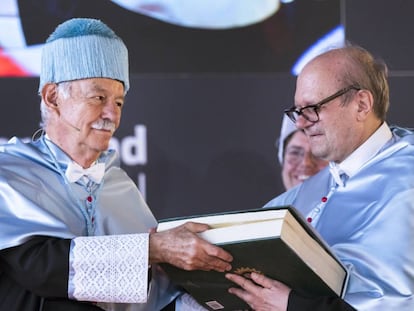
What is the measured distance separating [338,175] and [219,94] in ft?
4.31

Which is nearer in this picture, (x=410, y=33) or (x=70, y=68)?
(x=70, y=68)

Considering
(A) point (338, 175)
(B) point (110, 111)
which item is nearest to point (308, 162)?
(A) point (338, 175)

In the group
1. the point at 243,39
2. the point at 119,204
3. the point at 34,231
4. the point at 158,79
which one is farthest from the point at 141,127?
the point at 34,231

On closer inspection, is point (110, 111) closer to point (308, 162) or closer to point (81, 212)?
point (81, 212)

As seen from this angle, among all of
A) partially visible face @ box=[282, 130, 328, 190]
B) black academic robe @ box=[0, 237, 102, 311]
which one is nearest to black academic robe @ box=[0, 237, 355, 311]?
black academic robe @ box=[0, 237, 102, 311]

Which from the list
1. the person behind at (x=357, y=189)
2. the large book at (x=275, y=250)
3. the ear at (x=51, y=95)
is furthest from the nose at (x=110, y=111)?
the person behind at (x=357, y=189)

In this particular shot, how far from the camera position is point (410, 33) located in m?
4.62

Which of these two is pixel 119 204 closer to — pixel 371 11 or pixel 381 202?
pixel 381 202

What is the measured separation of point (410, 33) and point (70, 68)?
81.2 inches

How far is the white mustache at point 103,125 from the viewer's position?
3145mm

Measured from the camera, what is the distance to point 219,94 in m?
4.49

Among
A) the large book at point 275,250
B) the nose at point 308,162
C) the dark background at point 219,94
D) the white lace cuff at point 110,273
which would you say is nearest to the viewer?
the large book at point 275,250

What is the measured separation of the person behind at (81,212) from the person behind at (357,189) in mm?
290

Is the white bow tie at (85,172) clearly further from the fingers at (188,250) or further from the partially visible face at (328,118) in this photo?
the partially visible face at (328,118)
